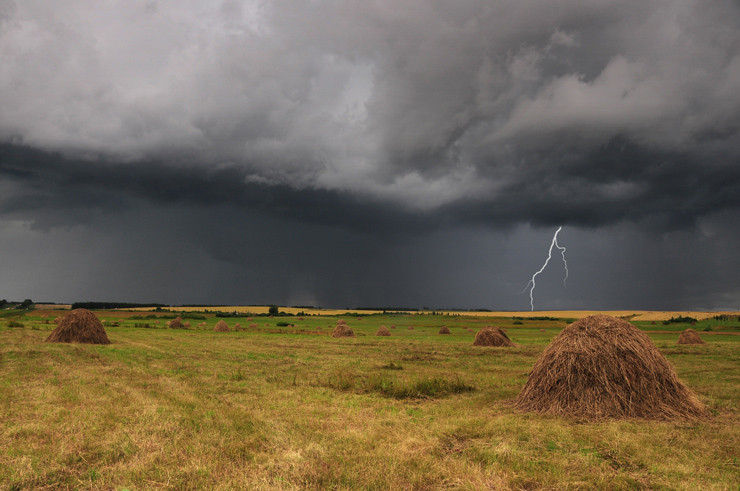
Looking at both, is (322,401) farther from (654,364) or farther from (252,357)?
(252,357)

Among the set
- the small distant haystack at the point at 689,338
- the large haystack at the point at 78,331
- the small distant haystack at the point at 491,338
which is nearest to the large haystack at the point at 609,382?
the small distant haystack at the point at 491,338

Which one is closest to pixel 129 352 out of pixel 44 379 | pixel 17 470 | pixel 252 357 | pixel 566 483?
pixel 252 357

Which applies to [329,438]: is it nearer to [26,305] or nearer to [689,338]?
[689,338]

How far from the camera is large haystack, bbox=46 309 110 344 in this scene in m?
32.4

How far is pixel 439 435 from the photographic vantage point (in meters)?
9.73

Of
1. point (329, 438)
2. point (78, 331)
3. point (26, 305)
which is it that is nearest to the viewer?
point (329, 438)

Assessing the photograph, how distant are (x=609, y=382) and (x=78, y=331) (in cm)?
3712

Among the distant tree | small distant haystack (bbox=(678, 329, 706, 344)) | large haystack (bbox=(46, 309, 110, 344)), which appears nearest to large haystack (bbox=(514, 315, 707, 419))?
large haystack (bbox=(46, 309, 110, 344))

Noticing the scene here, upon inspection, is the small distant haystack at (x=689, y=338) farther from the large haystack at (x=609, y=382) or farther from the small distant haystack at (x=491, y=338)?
the large haystack at (x=609, y=382)

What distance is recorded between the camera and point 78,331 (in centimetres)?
3275

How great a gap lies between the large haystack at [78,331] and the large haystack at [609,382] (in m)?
33.9

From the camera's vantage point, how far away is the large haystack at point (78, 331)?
32.4 m

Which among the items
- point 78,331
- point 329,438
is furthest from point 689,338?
point 78,331

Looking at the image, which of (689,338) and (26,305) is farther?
(26,305)
